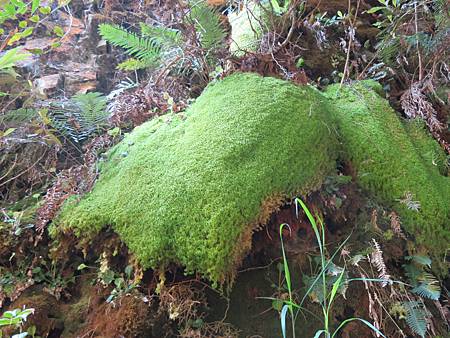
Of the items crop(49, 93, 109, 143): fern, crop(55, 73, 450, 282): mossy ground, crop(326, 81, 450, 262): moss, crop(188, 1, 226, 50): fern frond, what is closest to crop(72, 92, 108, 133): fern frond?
crop(49, 93, 109, 143): fern

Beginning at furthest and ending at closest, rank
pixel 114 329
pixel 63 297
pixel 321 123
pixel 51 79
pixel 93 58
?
pixel 93 58 → pixel 51 79 → pixel 321 123 → pixel 63 297 → pixel 114 329

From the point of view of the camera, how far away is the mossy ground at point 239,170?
1992 mm

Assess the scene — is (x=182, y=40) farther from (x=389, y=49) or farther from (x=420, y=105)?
(x=420, y=105)

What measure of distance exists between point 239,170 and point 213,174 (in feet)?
0.53

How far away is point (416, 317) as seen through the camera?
5.99ft

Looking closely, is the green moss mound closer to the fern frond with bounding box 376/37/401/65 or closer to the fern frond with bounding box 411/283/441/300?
the fern frond with bounding box 411/283/441/300

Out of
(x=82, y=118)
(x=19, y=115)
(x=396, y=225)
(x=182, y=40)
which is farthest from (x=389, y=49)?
(x=19, y=115)

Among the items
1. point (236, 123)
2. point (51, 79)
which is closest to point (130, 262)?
point (236, 123)

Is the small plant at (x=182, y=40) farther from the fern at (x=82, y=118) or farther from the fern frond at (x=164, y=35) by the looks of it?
the fern at (x=82, y=118)

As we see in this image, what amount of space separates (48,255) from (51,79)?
98.4 inches

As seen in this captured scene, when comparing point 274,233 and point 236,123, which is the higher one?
point 236,123

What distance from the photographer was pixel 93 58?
15.1 feet

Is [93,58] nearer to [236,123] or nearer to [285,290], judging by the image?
[236,123]

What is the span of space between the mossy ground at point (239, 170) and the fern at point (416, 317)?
18.1 inches
